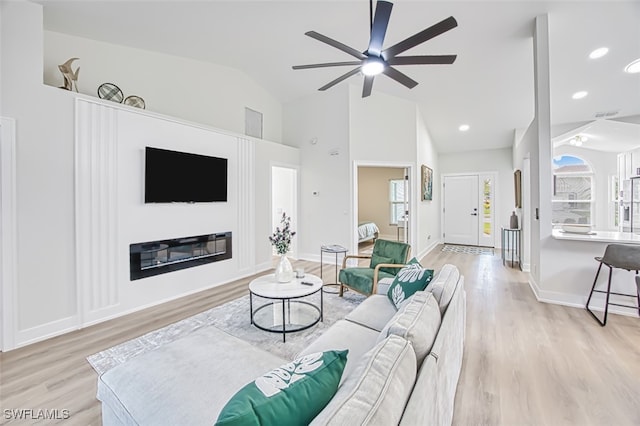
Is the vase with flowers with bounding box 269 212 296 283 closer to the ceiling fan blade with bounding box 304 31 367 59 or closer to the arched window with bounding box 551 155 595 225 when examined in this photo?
the ceiling fan blade with bounding box 304 31 367 59

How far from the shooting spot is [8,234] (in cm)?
243

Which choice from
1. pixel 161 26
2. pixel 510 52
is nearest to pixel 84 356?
pixel 161 26

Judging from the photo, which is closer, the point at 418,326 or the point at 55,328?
the point at 418,326

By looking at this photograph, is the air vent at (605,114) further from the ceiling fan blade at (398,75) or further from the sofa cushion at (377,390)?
the sofa cushion at (377,390)

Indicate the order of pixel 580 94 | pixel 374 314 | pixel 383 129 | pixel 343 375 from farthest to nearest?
pixel 383 129 < pixel 580 94 < pixel 374 314 < pixel 343 375

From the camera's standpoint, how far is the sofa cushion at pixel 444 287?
170cm

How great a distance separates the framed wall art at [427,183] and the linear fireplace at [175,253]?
4.16 metres

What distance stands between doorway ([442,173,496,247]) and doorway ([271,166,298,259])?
4626 millimetres

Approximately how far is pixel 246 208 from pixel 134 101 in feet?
7.06

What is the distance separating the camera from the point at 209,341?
1.63 metres

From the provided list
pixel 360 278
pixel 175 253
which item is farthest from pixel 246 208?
pixel 360 278

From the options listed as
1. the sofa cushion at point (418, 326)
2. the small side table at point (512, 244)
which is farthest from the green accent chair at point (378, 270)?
the small side table at point (512, 244)

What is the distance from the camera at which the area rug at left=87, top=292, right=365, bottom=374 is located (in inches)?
91.7

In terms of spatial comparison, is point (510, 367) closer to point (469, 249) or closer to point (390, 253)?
point (390, 253)
